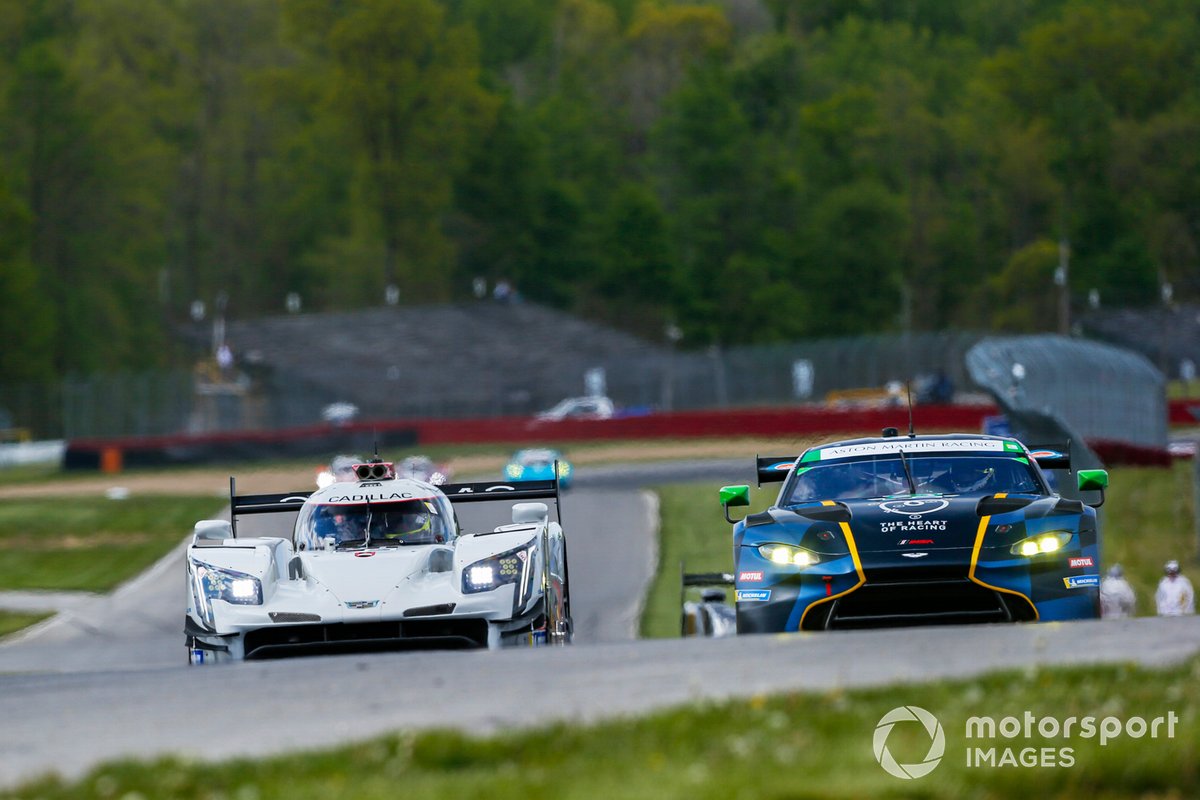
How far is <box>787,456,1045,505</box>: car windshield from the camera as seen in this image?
10.7m

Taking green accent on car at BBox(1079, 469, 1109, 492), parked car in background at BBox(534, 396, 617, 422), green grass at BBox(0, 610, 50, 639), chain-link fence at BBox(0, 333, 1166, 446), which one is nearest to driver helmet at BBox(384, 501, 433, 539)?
green accent on car at BBox(1079, 469, 1109, 492)

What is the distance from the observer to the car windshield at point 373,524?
36.9ft

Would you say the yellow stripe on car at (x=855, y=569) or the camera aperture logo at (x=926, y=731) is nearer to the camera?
the camera aperture logo at (x=926, y=731)

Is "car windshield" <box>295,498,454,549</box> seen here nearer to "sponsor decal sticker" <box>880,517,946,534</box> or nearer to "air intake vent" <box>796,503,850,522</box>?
"air intake vent" <box>796,503,850,522</box>

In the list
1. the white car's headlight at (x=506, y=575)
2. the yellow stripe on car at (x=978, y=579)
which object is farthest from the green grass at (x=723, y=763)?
the white car's headlight at (x=506, y=575)

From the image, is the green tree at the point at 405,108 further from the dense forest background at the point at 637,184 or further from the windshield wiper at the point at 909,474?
the windshield wiper at the point at 909,474

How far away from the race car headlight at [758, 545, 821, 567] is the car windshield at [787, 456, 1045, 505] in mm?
1004

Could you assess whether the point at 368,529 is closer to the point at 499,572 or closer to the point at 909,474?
the point at 499,572

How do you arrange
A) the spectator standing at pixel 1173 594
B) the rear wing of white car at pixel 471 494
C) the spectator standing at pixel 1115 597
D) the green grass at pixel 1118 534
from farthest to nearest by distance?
the green grass at pixel 1118 534 < the spectator standing at pixel 1173 594 < the spectator standing at pixel 1115 597 < the rear wing of white car at pixel 471 494

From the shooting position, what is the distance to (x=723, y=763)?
17.8ft

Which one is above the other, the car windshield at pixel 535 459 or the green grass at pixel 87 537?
the car windshield at pixel 535 459

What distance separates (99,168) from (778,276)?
3292 cm

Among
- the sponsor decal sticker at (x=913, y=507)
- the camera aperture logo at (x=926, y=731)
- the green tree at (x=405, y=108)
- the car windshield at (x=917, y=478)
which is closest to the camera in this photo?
the camera aperture logo at (x=926, y=731)

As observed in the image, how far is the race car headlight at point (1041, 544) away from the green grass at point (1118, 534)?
10.0 m
